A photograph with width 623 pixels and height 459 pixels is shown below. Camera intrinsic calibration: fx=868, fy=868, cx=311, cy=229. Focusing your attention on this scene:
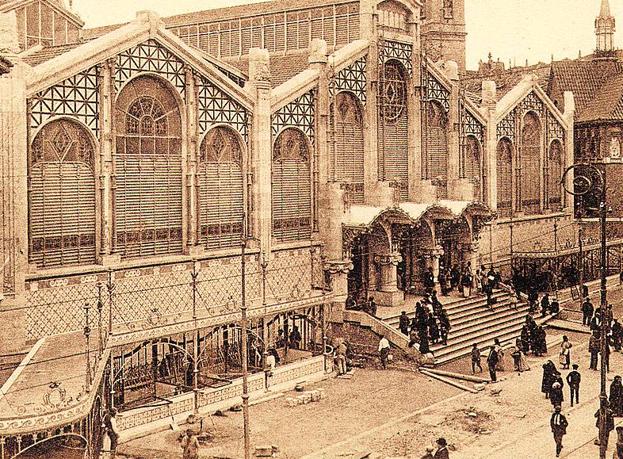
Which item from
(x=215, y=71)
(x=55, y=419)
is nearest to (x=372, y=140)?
(x=215, y=71)

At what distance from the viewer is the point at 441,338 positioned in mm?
35656

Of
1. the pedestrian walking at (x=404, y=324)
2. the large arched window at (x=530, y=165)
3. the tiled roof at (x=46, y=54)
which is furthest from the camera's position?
the large arched window at (x=530, y=165)

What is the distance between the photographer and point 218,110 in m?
34.3

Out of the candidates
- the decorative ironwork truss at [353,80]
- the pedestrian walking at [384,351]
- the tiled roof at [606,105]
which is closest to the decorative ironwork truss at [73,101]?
the decorative ironwork truss at [353,80]

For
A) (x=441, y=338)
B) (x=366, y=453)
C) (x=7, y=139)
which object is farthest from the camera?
(x=441, y=338)

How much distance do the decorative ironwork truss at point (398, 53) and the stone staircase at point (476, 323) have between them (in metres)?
11.9

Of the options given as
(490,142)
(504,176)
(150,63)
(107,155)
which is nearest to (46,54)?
(150,63)

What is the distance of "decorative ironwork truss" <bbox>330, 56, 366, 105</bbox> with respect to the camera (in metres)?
39.6

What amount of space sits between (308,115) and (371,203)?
5.68m

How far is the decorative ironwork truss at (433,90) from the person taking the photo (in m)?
44.1

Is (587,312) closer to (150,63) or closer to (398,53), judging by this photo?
(398,53)

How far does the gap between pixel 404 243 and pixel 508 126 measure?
41.0ft

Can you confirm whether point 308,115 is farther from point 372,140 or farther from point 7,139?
point 7,139

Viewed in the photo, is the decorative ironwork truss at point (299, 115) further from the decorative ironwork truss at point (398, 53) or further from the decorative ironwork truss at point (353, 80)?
Result: the decorative ironwork truss at point (398, 53)
